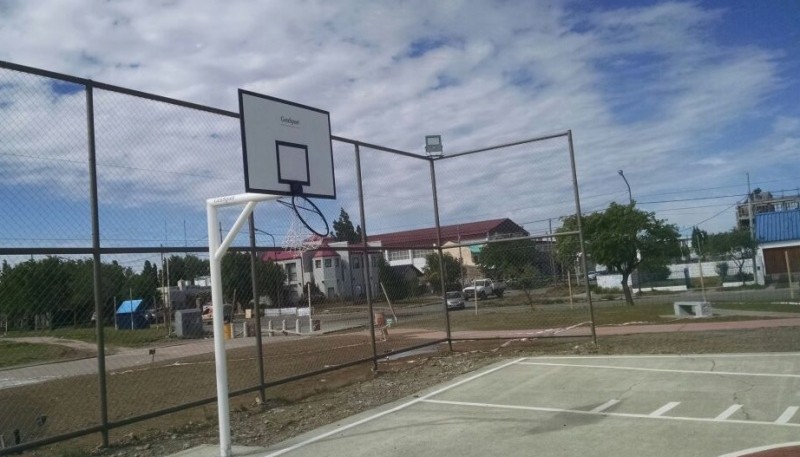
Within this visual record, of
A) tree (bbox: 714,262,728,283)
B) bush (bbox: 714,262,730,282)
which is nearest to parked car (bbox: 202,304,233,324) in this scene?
tree (bbox: 714,262,728,283)

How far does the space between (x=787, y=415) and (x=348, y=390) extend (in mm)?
6016

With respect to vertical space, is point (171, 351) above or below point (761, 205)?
below

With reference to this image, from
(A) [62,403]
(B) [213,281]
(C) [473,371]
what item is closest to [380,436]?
(B) [213,281]

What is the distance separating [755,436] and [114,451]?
6.69m

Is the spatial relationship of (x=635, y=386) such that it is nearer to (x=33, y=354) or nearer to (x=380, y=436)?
(x=380, y=436)

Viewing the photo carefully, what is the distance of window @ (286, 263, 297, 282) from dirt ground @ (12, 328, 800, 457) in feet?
6.14

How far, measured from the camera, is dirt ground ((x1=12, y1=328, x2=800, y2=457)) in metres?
7.36

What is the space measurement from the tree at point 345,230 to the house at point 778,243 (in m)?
36.3

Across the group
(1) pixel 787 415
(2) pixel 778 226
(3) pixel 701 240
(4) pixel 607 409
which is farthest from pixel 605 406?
(3) pixel 701 240

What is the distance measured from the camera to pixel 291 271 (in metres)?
10.4

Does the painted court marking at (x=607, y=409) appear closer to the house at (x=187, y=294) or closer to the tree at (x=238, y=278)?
the tree at (x=238, y=278)

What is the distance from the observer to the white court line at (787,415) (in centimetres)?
643

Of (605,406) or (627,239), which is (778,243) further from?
(605,406)

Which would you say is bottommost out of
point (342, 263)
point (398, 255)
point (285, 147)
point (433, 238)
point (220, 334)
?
point (220, 334)
